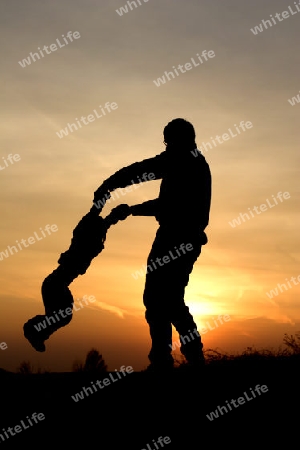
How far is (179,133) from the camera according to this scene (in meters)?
8.87

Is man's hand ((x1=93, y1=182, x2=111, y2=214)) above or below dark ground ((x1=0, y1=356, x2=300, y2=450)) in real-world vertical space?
above

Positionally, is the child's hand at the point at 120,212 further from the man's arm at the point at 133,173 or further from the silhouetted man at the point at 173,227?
the man's arm at the point at 133,173

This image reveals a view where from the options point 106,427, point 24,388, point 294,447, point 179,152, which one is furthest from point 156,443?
point 179,152

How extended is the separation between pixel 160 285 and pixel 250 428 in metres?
2.55

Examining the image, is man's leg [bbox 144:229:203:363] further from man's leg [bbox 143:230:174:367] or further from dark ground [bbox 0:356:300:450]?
dark ground [bbox 0:356:300:450]

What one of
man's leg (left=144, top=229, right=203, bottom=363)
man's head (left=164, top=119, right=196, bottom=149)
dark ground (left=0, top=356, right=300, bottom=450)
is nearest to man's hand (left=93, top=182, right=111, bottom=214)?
man's leg (left=144, top=229, right=203, bottom=363)

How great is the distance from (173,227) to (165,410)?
2.43 metres

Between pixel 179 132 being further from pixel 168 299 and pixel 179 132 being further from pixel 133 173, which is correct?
pixel 168 299

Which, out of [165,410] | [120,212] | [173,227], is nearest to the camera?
[165,410]

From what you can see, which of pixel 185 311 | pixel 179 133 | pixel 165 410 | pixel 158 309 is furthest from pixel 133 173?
pixel 165 410

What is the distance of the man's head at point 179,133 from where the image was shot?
8.87 metres

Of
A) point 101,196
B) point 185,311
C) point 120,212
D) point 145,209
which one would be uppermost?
point 101,196

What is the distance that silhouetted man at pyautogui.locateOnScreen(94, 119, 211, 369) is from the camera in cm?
883

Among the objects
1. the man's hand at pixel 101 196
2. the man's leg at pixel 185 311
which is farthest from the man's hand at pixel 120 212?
the man's leg at pixel 185 311
